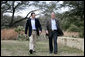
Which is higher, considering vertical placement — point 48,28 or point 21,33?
point 48,28

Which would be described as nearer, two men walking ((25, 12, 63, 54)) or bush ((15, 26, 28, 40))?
two men walking ((25, 12, 63, 54))

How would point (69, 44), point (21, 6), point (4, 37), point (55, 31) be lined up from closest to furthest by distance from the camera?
point (55, 31), point (69, 44), point (4, 37), point (21, 6)

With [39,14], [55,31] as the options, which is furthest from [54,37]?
[39,14]

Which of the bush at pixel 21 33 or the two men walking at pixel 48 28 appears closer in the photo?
the two men walking at pixel 48 28

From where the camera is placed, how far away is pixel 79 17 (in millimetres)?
16047

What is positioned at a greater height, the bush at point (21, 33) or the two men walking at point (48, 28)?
the two men walking at point (48, 28)

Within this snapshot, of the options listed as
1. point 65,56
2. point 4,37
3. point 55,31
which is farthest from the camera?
point 4,37

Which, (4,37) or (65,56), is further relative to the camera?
(4,37)

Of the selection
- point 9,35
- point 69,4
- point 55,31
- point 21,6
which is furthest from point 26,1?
point 55,31

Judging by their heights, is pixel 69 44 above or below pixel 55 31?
below

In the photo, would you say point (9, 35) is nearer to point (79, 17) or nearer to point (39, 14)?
point (79, 17)

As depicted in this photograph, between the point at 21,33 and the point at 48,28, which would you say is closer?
the point at 48,28

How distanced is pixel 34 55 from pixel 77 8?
18.6 feet

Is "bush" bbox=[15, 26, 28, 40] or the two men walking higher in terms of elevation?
the two men walking
